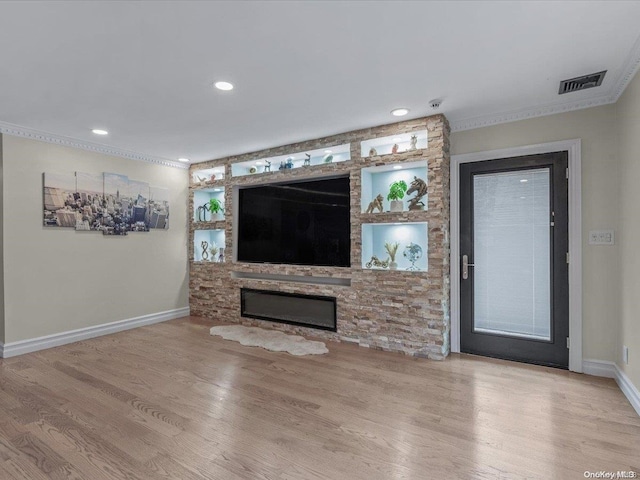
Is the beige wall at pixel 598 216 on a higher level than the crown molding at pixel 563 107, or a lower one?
lower

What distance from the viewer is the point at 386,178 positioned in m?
4.18

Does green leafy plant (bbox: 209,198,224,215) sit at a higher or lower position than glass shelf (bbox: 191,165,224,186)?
lower

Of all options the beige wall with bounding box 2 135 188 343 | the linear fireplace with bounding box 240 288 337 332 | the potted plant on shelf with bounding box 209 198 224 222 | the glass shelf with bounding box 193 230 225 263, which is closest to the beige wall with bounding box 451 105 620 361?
the linear fireplace with bounding box 240 288 337 332

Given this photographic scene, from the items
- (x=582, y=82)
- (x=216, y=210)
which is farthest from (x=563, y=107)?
(x=216, y=210)

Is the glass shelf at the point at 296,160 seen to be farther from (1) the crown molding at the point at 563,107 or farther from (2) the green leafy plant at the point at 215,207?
(1) the crown molding at the point at 563,107

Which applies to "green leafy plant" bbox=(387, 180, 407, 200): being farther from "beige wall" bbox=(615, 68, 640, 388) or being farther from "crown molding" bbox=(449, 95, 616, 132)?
"beige wall" bbox=(615, 68, 640, 388)

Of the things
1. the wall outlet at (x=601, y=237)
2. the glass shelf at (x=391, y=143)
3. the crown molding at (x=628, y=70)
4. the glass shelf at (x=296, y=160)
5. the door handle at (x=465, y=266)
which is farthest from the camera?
the glass shelf at (x=296, y=160)

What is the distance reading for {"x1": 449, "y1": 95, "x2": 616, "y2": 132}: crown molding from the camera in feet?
10.3

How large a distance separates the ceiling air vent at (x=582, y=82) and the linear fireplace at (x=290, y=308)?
3.13m

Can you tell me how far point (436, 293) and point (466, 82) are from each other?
201 centimetres

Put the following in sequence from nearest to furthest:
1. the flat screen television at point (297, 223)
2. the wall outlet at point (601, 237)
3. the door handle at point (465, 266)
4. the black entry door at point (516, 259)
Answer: the wall outlet at point (601, 237), the black entry door at point (516, 259), the door handle at point (465, 266), the flat screen television at point (297, 223)

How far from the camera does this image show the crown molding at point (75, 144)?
378 cm

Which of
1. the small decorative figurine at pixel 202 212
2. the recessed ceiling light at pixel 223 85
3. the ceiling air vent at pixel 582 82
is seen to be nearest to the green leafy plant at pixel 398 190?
the ceiling air vent at pixel 582 82

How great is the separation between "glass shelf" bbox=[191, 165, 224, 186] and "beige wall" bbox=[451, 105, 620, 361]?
4.68 metres
